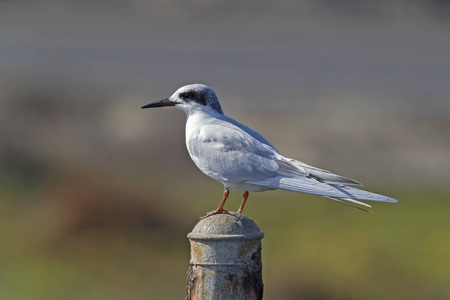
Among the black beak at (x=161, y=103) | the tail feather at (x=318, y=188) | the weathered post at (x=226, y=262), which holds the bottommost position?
the weathered post at (x=226, y=262)

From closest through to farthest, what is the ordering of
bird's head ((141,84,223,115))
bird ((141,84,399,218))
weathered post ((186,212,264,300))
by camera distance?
1. weathered post ((186,212,264,300))
2. bird ((141,84,399,218))
3. bird's head ((141,84,223,115))

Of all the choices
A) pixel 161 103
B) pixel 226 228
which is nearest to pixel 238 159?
pixel 226 228

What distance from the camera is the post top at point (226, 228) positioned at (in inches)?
185

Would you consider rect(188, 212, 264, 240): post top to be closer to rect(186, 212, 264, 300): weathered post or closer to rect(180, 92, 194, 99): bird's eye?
rect(186, 212, 264, 300): weathered post

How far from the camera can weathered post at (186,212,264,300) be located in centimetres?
466

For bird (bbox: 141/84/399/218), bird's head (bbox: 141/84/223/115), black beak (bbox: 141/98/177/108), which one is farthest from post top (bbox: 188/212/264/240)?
black beak (bbox: 141/98/177/108)

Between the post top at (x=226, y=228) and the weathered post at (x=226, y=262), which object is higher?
the post top at (x=226, y=228)

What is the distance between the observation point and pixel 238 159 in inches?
208

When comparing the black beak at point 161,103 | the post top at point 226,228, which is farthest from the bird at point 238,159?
the post top at point 226,228

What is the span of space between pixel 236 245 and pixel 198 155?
117 cm

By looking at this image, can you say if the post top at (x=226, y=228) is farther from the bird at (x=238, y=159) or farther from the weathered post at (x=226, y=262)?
the bird at (x=238, y=159)

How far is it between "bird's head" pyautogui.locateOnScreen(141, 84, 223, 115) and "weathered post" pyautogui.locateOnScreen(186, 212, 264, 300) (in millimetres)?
1399

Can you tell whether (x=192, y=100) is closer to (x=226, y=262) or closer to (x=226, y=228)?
(x=226, y=228)

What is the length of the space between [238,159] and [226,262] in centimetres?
105
